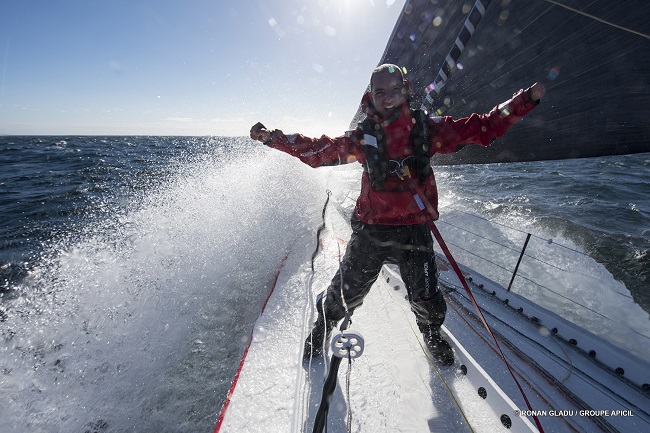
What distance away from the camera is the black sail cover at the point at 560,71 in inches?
80.4

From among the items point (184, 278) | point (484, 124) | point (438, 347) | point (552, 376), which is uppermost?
point (484, 124)

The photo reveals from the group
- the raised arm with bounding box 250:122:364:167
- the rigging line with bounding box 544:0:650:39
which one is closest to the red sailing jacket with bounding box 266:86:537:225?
the raised arm with bounding box 250:122:364:167

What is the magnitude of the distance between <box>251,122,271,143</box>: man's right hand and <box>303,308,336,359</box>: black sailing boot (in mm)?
1330

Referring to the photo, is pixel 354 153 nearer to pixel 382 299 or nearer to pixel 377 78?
pixel 377 78

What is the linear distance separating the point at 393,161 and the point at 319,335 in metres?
1.39

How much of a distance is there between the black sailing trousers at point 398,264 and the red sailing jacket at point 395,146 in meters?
0.10

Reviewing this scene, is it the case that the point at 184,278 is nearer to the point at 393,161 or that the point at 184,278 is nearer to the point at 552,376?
the point at 393,161

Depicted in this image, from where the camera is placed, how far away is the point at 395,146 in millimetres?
1781

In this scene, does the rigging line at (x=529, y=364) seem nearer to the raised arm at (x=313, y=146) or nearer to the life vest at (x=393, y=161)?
the life vest at (x=393, y=161)

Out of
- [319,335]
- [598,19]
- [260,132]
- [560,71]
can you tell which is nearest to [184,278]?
[319,335]

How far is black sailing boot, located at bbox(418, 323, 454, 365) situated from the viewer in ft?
6.63

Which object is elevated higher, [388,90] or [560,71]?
[560,71]

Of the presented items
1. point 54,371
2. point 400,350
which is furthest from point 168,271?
point 400,350

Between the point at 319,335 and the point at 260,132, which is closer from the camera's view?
the point at 260,132
